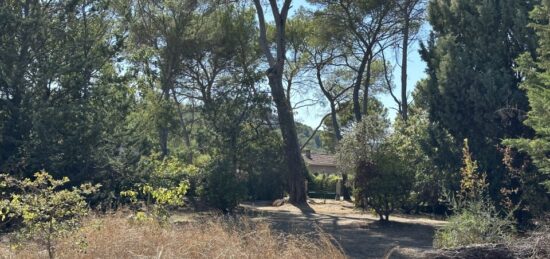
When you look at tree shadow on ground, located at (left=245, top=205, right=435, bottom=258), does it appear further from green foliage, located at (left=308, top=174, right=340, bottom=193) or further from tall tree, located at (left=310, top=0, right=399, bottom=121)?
green foliage, located at (left=308, top=174, right=340, bottom=193)

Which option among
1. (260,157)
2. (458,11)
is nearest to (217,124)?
(260,157)

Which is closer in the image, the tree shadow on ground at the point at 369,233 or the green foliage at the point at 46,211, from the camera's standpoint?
the green foliage at the point at 46,211

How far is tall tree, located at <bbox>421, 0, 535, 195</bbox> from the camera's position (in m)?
16.3

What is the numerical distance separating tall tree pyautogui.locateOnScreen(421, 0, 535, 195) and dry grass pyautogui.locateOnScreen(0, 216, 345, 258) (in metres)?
8.09

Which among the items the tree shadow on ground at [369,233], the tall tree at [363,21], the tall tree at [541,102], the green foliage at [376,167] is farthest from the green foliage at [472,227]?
the tall tree at [363,21]

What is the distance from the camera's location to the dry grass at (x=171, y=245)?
8781mm

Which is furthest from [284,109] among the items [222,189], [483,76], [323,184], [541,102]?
[323,184]

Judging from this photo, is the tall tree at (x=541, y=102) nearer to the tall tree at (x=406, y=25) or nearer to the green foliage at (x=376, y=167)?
the green foliage at (x=376, y=167)

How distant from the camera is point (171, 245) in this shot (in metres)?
9.13

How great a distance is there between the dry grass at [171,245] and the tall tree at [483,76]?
8086 mm

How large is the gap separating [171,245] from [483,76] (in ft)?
33.9

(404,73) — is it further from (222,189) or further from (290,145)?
(222,189)

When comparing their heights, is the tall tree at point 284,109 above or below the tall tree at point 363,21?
below

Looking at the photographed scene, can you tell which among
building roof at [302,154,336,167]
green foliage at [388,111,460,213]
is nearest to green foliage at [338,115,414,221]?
green foliage at [388,111,460,213]
